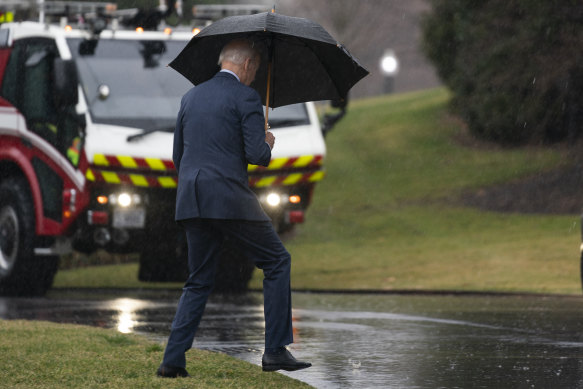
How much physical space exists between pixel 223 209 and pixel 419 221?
1952 centimetres

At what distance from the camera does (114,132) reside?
41.2 ft

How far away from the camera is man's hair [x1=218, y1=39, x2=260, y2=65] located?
264 inches

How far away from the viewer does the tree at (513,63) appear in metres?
24.2

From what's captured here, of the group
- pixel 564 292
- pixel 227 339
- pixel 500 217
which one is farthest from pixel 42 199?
pixel 500 217

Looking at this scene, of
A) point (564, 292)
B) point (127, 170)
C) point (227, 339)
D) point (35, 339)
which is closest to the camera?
point (35, 339)

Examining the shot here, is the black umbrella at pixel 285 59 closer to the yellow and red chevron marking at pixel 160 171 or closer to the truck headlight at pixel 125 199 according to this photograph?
the yellow and red chevron marking at pixel 160 171

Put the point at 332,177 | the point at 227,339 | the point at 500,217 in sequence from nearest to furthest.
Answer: the point at 227,339 → the point at 500,217 → the point at 332,177

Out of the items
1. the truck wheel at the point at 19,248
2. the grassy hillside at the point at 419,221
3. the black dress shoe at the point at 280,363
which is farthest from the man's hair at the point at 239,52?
the grassy hillside at the point at 419,221

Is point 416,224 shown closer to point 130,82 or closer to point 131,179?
point 130,82

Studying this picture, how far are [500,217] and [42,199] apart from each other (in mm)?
13874

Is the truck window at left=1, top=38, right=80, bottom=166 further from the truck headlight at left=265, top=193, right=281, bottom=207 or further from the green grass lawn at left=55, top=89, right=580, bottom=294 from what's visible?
the green grass lawn at left=55, top=89, right=580, bottom=294

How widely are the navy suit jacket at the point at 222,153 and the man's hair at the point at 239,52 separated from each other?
198 mm

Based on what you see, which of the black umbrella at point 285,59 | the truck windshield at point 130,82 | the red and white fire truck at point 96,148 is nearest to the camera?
the black umbrella at point 285,59

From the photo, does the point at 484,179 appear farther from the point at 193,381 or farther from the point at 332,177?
the point at 193,381
